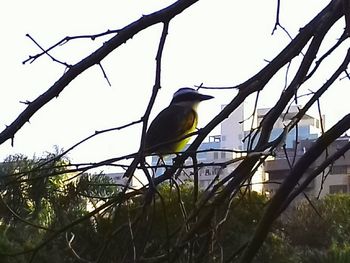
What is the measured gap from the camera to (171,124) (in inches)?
96.9

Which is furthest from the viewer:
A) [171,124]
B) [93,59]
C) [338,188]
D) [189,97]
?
[338,188]

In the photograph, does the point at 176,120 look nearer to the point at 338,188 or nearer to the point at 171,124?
the point at 171,124

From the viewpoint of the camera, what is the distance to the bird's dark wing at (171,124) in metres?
2.33

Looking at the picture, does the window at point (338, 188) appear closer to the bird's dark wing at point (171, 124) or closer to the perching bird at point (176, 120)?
the perching bird at point (176, 120)

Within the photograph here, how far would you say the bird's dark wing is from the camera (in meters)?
2.33

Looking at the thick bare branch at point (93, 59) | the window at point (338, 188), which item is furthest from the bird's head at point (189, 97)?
the window at point (338, 188)

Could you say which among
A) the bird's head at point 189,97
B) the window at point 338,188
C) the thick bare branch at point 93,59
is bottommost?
the thick bare branch at point 93,59

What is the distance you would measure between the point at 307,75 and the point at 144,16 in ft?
0.76

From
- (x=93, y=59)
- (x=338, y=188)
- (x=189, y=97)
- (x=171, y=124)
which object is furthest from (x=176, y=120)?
(x=338, y=188)

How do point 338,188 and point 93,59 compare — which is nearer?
point 93,59

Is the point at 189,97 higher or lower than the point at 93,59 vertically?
higher

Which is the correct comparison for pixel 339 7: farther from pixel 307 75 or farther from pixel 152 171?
pixel 152 171

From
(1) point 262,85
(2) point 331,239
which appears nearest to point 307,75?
(1) point 262,85

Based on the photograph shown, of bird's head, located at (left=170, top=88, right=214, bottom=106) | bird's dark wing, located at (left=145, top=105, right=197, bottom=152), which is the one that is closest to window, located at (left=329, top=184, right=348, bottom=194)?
bird's head, located at (left=170, top=88, right=214, bottom=106)
